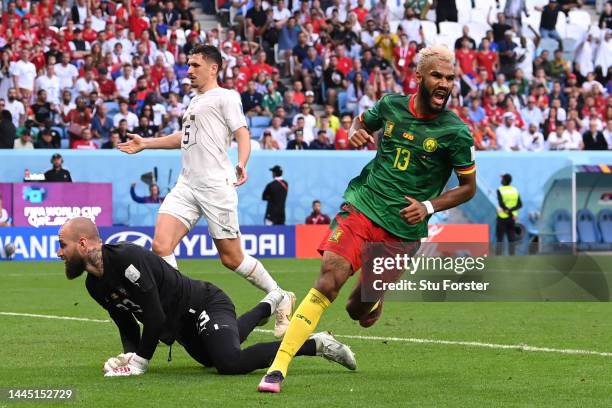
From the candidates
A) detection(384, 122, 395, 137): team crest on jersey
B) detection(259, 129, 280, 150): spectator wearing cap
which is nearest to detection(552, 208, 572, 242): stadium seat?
detection(259, 129, 280, 150): spectator wearing cap

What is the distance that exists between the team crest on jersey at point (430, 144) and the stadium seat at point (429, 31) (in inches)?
995

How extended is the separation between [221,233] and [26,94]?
16.7 m

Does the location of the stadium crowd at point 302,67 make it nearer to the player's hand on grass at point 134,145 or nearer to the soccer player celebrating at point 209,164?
the soccer player celebrating at point 209,164

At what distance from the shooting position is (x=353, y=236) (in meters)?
8.46

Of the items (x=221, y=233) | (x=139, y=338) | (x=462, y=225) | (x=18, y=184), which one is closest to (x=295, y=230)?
(x=462, y=225)

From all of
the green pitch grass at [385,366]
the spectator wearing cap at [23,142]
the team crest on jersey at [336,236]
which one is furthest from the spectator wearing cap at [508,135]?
the team crest on jersey at [336,236]

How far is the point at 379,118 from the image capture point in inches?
348

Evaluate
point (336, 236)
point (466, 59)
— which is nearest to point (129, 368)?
point (336, 236)

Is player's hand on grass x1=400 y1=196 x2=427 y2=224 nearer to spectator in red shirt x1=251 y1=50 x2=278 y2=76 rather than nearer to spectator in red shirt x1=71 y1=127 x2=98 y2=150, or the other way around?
spectator in red shirt x1=71 y1=127 x2=98 y2=150

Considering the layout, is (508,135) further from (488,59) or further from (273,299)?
(273,299)

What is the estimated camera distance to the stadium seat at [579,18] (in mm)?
36281

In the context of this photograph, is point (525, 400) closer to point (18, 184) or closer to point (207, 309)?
point (207, 309)

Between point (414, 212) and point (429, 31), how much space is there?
2612 cm

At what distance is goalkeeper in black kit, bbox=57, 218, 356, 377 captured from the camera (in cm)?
826
